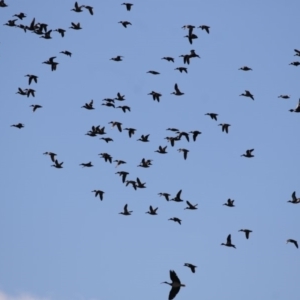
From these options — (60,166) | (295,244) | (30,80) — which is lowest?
(295,244)

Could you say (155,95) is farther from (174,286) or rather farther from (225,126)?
(174,286)

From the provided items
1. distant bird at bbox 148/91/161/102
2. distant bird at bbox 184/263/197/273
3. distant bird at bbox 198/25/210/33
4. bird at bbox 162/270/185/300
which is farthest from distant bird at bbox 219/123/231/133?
bird at bbox 162/270/185/300

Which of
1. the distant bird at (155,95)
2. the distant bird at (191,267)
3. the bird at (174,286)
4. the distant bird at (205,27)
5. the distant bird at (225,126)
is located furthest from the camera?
the distant bird at (225,126)

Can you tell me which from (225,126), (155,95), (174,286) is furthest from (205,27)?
(174,286)

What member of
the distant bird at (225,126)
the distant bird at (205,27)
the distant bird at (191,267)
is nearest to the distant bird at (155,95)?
the distant bird at (225,126)

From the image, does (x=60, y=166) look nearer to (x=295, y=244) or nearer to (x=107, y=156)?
(x=107, y=156)

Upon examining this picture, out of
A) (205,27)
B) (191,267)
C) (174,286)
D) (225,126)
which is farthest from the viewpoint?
(225,126)

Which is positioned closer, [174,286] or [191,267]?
[174,286]

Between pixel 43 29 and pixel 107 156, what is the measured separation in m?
13.3

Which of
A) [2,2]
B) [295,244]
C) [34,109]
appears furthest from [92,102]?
[295,244]

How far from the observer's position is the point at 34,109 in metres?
86.7

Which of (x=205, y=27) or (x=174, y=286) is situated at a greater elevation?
(x=205, y=27)

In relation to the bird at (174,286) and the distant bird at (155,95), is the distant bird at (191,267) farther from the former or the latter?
the distant bird at (155,95)

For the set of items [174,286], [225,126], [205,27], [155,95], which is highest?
[205,27]
